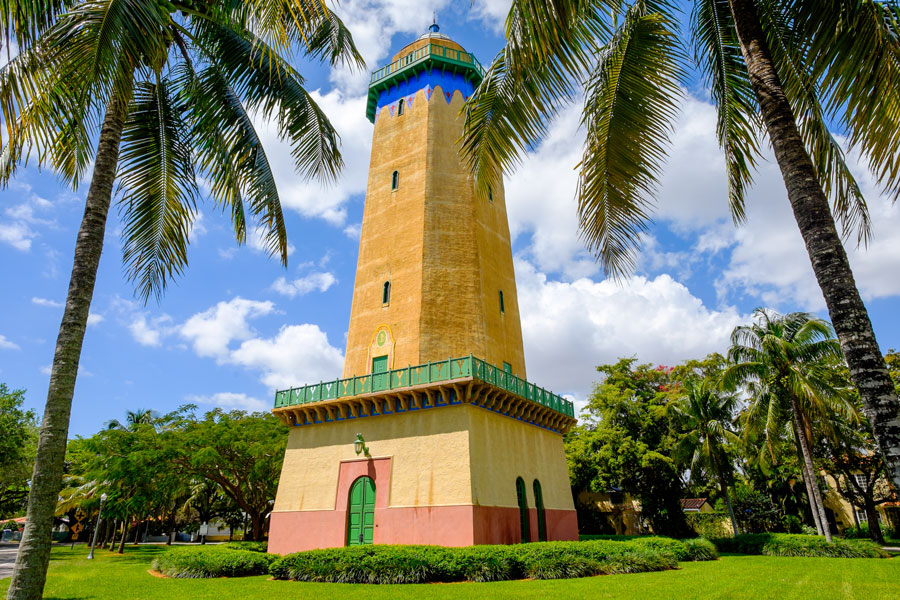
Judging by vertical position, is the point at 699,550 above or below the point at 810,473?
below

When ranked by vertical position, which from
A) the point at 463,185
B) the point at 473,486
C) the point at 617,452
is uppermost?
the point at 463,185

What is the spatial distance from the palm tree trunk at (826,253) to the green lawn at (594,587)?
26.0 ft

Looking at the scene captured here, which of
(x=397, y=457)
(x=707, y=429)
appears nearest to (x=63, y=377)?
(x=397, y=457)

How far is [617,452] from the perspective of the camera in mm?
32188

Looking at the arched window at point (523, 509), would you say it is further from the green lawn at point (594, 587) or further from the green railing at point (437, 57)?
the green railing at point (437, 57)

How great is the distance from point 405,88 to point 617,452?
23436 mm

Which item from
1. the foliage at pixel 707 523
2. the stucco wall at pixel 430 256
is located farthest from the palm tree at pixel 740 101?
the foliage at pixel 707 523

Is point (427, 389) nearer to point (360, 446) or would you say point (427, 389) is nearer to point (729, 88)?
point (360, 446)

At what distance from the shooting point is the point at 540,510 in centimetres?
2155

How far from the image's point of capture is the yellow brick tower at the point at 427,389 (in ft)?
60.8

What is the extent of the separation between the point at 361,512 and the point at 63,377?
44.6 feet

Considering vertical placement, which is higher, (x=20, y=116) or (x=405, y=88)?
(x=405, y=88)

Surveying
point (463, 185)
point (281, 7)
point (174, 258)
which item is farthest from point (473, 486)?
point (281, 7)

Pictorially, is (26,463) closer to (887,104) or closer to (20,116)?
(20,116)
